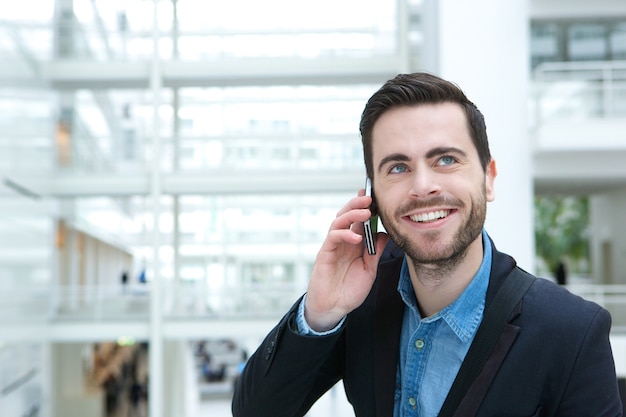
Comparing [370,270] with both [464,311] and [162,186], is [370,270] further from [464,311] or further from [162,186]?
[162,186]

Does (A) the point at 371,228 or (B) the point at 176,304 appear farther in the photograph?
(B) the point at 176,304

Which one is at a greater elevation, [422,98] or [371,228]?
[422,98]

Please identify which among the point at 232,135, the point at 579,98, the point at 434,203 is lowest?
the point at 434,203

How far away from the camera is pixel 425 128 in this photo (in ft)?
3.30

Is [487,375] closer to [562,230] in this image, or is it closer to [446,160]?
[446,160]

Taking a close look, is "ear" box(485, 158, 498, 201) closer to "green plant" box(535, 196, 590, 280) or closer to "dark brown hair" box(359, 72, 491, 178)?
"dark brown hair" box(359, 72, 491, 178)

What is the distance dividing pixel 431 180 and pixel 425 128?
72mm

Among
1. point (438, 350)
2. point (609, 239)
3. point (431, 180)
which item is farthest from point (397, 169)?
point (609, 239)

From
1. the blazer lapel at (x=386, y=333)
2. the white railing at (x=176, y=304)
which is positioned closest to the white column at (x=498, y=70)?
the white railing at (x=176, y=304)

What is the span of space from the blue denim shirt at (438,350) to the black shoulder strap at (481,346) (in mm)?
23

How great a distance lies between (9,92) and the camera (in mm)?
10695

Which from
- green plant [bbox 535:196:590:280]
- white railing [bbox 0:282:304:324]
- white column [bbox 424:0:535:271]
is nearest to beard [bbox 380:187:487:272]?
white column [bbox 424:0:535:271]

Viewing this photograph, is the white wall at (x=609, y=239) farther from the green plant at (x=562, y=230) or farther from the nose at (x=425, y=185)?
the nose at (x=425, y=185)

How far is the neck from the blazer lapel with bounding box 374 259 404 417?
0.23 feet
